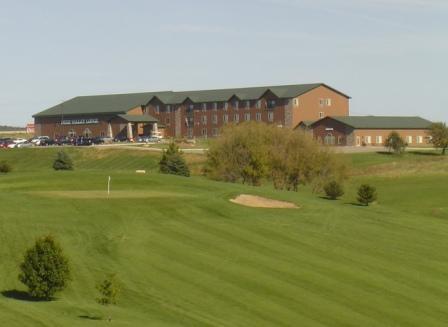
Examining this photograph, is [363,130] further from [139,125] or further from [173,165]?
[173,165]

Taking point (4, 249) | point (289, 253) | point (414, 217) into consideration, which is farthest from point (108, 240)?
point (414, 217)

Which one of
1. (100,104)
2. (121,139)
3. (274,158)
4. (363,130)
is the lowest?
(274,158)

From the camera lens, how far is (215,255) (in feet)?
147

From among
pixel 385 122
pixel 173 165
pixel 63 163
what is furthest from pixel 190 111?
pixel 173 165

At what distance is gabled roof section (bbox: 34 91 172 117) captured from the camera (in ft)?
591

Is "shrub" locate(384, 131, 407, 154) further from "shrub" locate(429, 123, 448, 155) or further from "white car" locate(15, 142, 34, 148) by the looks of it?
"white car" locate(15, 142, 34, 148)

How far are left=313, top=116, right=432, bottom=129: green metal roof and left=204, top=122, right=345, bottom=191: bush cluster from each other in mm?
59069

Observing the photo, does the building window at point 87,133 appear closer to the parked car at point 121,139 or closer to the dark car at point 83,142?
the parked car at point 121,139

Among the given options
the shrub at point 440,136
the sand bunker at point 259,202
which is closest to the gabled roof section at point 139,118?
the shrub at point 440,136

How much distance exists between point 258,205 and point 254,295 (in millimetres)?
22937

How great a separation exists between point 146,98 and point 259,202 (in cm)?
12286

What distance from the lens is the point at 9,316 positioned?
95.2ft

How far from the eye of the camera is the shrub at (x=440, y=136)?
455 ft

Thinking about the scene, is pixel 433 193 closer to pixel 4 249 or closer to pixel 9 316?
pixel 4 249
